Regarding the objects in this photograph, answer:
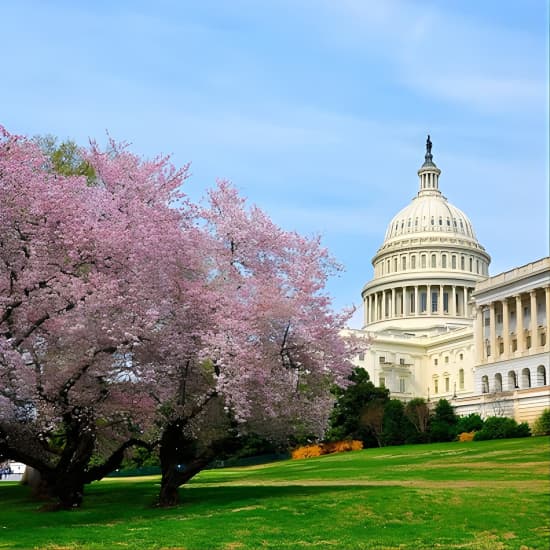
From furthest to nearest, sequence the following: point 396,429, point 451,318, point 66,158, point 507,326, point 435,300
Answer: point 435,300 < point 451,318 < point 507,326 < point 396,429 < point 66,158

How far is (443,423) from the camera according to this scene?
89.1 m

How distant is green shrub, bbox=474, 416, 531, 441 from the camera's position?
77.5 meters

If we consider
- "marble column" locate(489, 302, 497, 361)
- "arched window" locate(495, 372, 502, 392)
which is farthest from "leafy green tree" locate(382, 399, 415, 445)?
"marble column" locate(489, 302, 497, 361)

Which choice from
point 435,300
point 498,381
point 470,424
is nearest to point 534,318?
point 498,381

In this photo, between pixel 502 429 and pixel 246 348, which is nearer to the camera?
pixel 246 348

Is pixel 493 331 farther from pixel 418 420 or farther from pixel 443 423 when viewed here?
pixel 443 423

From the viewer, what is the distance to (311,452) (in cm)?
8575

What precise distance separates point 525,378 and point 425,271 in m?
57.9

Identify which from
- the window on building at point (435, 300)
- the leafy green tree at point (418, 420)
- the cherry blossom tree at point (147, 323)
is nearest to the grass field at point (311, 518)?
the cherry blossom tree at point (147, 323)

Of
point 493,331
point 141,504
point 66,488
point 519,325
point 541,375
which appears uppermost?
point 493,331

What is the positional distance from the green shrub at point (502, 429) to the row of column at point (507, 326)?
57.8ft

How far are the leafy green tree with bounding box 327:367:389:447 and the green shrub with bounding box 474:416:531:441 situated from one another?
506 inches

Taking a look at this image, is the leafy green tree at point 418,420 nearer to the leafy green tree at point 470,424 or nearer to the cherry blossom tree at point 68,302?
the leafy green tree at point 470,424

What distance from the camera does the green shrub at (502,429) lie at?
77456 millimetres
